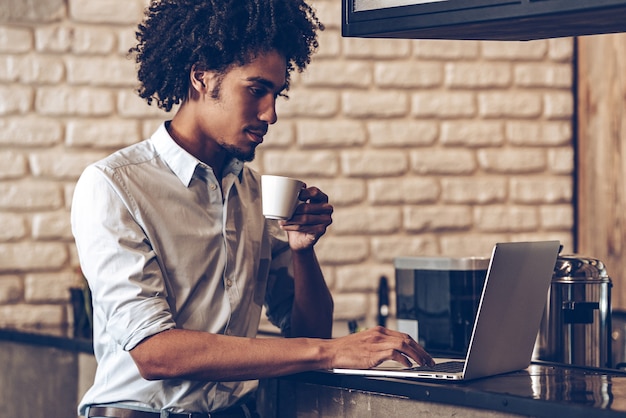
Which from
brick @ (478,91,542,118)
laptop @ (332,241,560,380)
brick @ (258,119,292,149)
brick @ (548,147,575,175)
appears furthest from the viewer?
brick @ (548,147,575,175)

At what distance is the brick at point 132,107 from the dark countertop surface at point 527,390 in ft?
4.21

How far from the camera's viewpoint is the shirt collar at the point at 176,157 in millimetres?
1896

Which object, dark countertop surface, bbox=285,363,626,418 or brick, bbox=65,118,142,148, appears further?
brick, bbox=65,118,142,148

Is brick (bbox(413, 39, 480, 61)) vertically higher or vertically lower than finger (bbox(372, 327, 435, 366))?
higher

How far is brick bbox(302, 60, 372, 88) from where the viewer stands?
311cm

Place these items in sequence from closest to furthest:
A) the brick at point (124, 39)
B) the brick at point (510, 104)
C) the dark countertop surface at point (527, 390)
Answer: the dark countertop surface at point (527, 390) → the brick at point (124, 39) → the brick at point (510, 104)

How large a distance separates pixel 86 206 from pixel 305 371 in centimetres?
47

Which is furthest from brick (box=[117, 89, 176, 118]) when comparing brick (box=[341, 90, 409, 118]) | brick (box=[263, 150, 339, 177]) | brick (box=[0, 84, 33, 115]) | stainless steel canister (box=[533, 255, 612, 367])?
stainless steel canister (box=[533, 255, 612, 367])

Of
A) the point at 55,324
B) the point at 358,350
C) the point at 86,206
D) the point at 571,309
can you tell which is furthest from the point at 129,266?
the point at 55,324

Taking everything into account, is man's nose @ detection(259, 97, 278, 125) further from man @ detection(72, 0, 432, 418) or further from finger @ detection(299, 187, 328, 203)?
finger @ detection(299, 187, 328, 203)

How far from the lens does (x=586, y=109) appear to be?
138 inches

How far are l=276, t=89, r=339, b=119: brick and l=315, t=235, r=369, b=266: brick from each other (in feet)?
1.23

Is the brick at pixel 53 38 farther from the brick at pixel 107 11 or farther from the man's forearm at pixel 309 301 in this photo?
the man's forearm at pixel 309 301

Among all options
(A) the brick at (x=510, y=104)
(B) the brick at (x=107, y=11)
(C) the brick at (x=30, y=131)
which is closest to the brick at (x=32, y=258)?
(C) the brick at (x=30, y=131)
